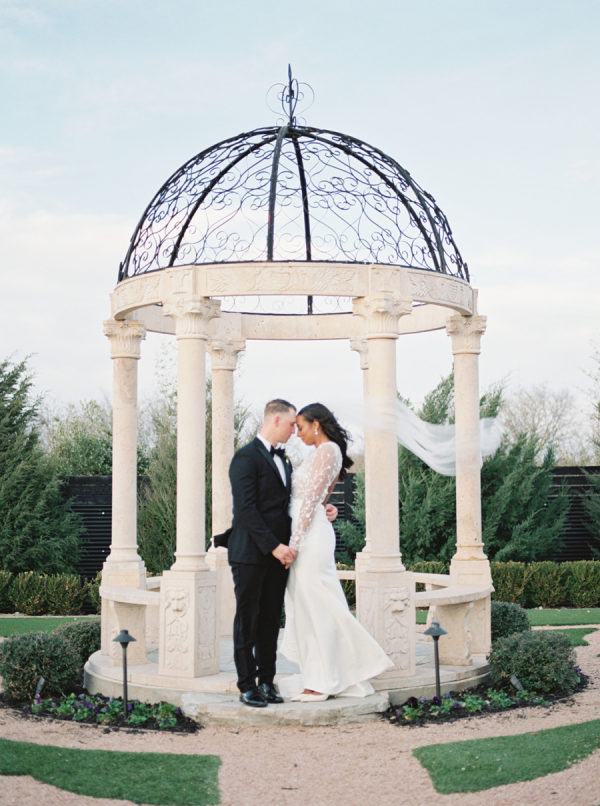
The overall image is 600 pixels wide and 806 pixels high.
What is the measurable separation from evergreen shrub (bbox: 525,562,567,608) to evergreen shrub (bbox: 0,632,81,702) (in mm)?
11485

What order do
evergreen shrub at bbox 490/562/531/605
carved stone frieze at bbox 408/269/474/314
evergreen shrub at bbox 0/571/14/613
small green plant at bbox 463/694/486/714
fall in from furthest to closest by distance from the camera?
evergreen shrub at bbox 0/571/14/613 → evergreen shrub at bbox 490/562/531/605 → carved stone frieze at bbox 408/269/474/314 → small green plant at bbox 463/694/486/714

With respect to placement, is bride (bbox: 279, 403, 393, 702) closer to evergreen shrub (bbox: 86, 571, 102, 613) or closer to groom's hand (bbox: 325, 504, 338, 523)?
groom's hand (bbox: 325, 504, 338, 523)

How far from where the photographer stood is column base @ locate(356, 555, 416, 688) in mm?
8219

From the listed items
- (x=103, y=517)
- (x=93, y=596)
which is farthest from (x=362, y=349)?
(x=103, y=517)

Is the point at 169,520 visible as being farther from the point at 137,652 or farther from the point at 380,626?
the point at 380,626

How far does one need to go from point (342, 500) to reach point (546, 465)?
14.8 ft

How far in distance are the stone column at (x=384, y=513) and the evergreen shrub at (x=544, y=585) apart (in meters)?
10.4

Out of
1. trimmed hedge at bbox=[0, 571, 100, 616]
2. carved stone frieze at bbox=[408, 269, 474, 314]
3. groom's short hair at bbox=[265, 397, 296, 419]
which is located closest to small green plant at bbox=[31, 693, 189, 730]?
groom's short hair at bbox=[265, 397, 296, 419]

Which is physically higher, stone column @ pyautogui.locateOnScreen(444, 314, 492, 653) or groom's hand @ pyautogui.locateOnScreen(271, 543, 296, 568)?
stone column @ pyautogui.locateOnScreen(444, 314, 492, 653)

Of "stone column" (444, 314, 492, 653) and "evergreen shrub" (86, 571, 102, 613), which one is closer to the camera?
"stone column" (444, 314, 492, 653)

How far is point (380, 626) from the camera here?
8242 millimetres

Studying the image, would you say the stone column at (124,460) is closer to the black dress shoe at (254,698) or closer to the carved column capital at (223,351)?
the carved column capital at (223,351)

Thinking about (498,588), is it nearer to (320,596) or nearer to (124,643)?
(320,596)

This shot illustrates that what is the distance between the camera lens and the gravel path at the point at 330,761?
5648 mm
